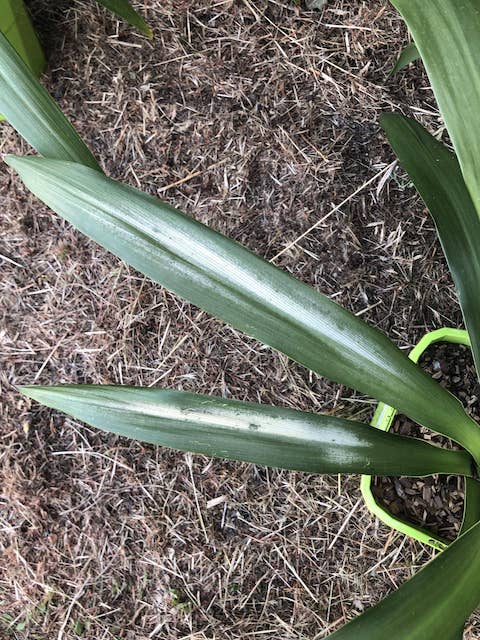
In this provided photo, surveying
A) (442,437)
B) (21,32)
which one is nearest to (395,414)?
(442,437)

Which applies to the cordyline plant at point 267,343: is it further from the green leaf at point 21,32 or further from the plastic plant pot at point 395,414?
the green leaf at point 21,32

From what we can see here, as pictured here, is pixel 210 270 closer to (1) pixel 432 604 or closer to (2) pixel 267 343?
(2) pixel 267 343

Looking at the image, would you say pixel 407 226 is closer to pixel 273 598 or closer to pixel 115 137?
pixel 115 137

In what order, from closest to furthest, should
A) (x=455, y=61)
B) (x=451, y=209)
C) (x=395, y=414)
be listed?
(x=455, y=61) → (x=451, y=209) → (x=395, y=414)

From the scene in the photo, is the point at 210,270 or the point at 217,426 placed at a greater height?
the point at 210,270

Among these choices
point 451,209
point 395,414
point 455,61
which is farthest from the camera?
point 395,414

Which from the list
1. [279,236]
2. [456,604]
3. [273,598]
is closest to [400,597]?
[456,604]

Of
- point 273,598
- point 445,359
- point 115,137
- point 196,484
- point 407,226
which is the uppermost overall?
point 115,137

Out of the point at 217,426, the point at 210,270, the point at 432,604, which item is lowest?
the point at 432,604
